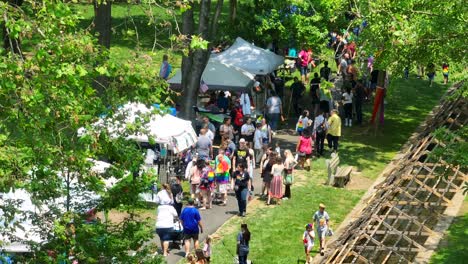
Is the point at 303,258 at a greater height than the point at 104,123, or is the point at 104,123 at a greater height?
the point at 104,123

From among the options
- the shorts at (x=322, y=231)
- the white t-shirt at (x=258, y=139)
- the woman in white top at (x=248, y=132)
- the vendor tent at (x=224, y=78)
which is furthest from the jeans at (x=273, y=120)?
the shorts at (x=322, y=231)

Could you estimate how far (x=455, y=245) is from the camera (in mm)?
22797

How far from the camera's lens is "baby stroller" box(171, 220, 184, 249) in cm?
2106

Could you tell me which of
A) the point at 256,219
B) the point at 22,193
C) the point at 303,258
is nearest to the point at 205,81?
the point at 256,219

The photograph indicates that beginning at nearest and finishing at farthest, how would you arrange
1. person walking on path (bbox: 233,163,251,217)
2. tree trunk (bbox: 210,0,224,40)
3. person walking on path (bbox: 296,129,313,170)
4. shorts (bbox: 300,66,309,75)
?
person walking on path (bbox: 233,163,251,217)
person walking on path (bbox: 296,129,313,170)
tree trunk (bbox: 210,0,224,40)
shorts (bbox: 300,66,309,75)

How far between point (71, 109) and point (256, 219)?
11.6 m

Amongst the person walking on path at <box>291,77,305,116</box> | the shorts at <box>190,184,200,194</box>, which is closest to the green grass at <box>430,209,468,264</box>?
the shorts at <box>190,184,200,194</box>

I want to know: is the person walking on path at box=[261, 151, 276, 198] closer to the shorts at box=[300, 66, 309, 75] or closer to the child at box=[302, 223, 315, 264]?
the child at box=[302, 223, 315, 264]

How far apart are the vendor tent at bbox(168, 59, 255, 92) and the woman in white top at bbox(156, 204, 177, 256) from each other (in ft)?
34.2

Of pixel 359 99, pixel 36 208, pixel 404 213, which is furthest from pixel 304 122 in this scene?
pixel 36 208

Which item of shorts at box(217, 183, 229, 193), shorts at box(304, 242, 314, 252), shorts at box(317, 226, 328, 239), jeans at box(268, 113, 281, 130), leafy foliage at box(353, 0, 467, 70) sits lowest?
jeans at box(268, 113, 281, 130)

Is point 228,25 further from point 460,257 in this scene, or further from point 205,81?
point 460,257

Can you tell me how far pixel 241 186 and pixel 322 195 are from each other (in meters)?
3.60

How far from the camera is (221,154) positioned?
81.8 ft
